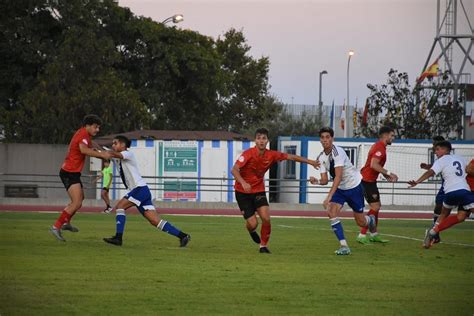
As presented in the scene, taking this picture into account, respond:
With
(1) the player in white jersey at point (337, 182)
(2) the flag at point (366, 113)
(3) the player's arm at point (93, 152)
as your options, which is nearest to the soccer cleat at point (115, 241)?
(3) the player's arm at point (93, 152)

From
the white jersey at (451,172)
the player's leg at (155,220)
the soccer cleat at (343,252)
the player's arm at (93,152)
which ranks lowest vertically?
the soccer cleat at (343,252)

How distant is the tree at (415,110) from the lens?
56438 millimetres

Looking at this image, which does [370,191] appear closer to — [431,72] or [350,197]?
[350,197]

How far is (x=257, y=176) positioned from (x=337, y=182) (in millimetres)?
1312

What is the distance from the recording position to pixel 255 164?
57.7ft

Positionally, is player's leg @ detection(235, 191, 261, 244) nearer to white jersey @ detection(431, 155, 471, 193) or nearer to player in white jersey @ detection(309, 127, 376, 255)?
player in white jersey @ detection(309, 127, 376, 255)

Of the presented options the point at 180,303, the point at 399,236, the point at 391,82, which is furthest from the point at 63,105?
the point at 180,303

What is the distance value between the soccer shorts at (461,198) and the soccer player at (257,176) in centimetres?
295

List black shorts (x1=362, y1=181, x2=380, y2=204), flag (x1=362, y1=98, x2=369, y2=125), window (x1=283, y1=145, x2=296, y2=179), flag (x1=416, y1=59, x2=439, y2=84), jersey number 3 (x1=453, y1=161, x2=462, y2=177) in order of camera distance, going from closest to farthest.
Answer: jersey number 3 (x1=453, y1=161, x2=462, y2=177) → black shorts (x1=362, y1=181, x2=380, y2=204) → window (x1=283, y1=145, x2=296, y2=179) → flag (x1=416, y1=59, x2=439, y2=84) → flag (x1=362, y1=98, x2=369, y2=125)

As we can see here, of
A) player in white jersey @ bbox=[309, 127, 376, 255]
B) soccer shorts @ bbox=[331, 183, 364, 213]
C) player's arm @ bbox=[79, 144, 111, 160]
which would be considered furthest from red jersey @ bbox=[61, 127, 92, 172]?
soccer shorts @ bbox=[331, 183, 364, 213]

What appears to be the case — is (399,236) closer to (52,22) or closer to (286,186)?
(286,186)

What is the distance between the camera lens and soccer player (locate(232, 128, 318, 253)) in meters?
17.4

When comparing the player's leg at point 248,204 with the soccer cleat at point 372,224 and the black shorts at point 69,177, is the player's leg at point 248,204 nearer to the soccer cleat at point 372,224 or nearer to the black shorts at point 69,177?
the black shorts at point 69,177

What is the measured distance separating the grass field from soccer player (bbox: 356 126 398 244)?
51 centimetres
